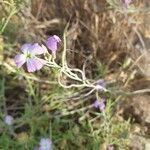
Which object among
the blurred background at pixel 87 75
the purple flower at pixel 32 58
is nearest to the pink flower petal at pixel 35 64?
the purple flower at pixel 32 58

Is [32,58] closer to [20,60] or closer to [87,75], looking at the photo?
[20,60]

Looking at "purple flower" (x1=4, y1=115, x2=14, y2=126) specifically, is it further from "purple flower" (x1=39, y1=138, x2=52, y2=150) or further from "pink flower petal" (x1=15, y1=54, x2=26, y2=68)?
"pink flower petal" (x1=15, y1=54, x2=26, y2=68)

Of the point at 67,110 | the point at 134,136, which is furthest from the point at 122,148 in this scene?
the point at 67,110

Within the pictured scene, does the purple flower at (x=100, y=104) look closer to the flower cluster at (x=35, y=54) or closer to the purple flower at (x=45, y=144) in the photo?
the purple flower at (x=45, y=144)

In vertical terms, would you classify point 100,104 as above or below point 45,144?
above

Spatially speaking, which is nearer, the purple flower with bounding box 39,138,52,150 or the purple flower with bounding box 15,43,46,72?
the purple flower with bounding box 15,43,46,72

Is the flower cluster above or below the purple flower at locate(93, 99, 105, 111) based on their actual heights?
above

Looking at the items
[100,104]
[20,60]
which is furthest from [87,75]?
[20,60]

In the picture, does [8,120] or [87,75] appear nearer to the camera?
[8,120]

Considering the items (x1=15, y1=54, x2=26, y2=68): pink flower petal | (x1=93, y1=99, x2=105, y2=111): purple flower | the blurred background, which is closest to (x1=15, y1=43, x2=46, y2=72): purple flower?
(x1=15, y1=54, x2=26, y2=68): pink flower petal
